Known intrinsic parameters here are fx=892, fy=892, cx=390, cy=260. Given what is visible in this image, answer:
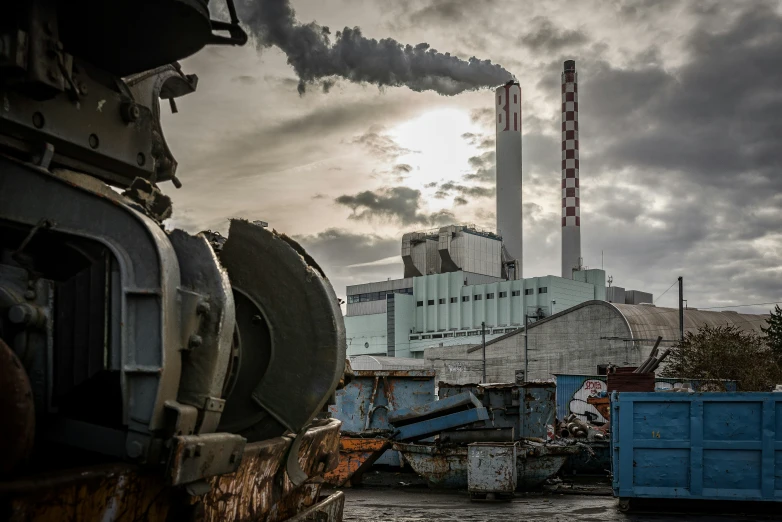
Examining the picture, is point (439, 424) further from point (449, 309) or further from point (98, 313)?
point (449, 309)

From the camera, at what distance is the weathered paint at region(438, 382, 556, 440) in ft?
55.6

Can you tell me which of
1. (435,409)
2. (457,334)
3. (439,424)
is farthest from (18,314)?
(457,334)

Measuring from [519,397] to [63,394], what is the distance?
1483cm

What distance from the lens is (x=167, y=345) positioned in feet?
9.34

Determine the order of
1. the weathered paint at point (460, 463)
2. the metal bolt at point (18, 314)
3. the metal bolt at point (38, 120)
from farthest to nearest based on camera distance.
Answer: the weathered paint at point (460, 463), the metal bolt at point (38, 120), the metal bolt at point (18, 314)

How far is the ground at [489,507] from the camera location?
391 inches

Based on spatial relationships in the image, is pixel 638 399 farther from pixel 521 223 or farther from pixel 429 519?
pixel 521 223

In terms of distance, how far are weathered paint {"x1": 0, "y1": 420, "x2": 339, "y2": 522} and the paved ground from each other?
5.54m

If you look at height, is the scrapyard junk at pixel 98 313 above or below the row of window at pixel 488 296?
below

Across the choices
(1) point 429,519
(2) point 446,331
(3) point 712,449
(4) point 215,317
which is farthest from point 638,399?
(2) point 446,331

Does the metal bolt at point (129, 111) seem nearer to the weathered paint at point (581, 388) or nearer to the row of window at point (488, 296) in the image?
the weathered paint at point (581, 388)

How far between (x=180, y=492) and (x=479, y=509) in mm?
8340

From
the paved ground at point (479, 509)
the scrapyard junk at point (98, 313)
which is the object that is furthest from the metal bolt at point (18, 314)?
the paved ground at point (479, 509)

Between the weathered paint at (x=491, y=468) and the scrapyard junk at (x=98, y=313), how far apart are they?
28.8 ft
